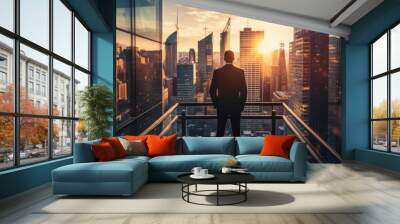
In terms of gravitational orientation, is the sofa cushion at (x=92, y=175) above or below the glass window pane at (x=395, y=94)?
below

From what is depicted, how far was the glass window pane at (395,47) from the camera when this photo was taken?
7979 millimetres

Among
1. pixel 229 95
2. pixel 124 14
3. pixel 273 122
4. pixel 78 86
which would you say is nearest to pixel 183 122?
pixel 229 95

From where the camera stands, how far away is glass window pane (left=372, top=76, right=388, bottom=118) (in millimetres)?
8617

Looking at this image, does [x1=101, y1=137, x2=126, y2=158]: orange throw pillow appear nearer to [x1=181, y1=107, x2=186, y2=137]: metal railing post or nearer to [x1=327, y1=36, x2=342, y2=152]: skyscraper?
[x1=181, y1=107, x2=186, y2=137]: metal railing post

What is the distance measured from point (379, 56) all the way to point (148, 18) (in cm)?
546

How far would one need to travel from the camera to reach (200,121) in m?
9.83

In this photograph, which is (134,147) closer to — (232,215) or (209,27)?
(232,215)

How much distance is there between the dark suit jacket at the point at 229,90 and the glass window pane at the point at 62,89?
136 inches

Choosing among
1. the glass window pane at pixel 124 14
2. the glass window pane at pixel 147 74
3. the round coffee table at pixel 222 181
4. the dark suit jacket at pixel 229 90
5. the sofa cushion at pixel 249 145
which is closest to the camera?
the round coffee table at pixel 222 181

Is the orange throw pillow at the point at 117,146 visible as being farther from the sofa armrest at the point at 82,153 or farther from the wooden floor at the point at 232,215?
the wooden floor at the point at 232,215

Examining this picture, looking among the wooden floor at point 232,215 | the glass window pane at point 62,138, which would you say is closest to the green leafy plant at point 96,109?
the glass window pane at point 62,138

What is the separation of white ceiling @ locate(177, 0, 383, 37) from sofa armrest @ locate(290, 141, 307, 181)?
3.32 meters

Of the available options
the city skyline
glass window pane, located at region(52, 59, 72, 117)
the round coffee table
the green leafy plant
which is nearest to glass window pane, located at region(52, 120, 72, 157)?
Result: glass window pane, located at region(52, 59, 72, 117)

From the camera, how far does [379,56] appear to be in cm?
894
